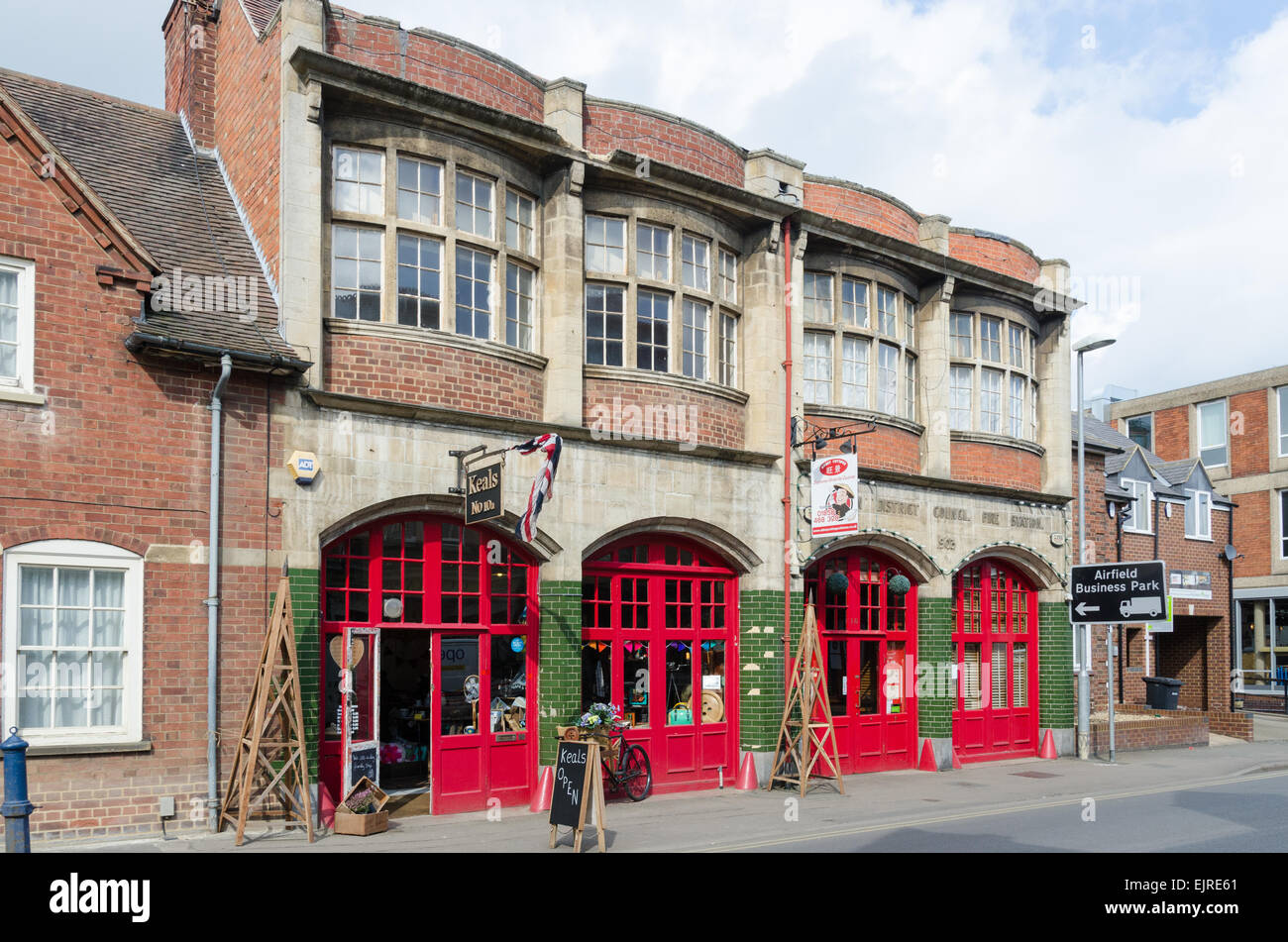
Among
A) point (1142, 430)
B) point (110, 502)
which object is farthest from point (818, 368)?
point (1142, 430)

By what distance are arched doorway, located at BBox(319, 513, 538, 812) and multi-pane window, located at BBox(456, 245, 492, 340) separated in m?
2.57

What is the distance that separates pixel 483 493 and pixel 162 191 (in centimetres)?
616

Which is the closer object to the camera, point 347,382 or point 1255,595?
point 347,382

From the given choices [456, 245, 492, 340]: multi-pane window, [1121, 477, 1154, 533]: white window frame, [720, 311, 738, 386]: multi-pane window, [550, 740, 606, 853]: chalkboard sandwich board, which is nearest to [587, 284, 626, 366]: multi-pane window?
[456, 245, 492, 340]: multi-pane window

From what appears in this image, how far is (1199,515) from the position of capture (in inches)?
1364

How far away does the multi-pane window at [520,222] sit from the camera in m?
16.1

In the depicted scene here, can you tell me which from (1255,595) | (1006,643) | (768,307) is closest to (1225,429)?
(1255,595)

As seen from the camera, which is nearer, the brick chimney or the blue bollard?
the blue bollard

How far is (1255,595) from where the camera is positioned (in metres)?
40.2

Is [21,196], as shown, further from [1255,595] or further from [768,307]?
[1255,595]

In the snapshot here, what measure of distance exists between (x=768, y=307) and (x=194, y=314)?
8983 millimetres

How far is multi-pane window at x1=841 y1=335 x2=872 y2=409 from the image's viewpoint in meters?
20.3

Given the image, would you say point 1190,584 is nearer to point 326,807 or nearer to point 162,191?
point 326,807

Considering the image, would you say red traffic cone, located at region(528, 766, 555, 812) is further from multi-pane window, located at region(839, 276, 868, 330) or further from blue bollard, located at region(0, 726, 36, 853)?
multi-pane window, located at region(839, 276, 868, 330)
